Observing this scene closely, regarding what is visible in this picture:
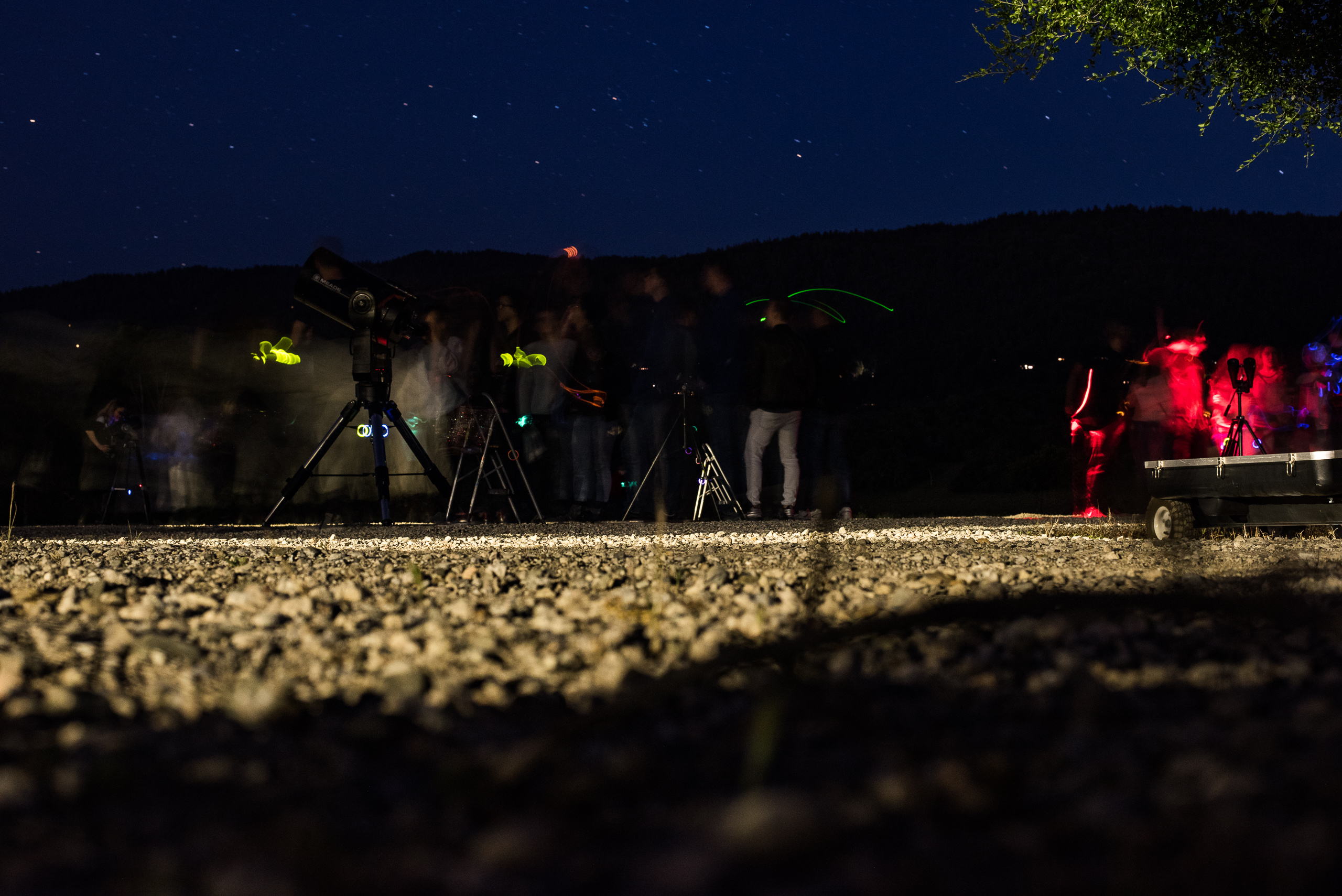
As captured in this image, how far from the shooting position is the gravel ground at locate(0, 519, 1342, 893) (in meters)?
1.20

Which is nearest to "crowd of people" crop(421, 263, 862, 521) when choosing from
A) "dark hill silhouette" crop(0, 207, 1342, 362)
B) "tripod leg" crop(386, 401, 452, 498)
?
"tripod leg" crop(386, 401, 452, 498)

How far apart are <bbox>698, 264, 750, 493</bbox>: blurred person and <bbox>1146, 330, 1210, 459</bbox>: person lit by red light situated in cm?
386

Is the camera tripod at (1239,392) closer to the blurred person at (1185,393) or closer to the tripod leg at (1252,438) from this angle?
the tripod leg at (1252,438)

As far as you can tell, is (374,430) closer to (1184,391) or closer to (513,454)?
(513,454)

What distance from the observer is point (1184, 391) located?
9.29 m

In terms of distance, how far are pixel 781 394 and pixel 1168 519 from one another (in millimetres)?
3400

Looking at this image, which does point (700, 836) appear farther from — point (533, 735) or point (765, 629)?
point (765, 629)

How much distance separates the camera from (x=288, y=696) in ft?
6.48

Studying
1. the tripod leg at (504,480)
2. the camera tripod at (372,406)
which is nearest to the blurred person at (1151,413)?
the tripod leg at (504,480)

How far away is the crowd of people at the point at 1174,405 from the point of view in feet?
30.5

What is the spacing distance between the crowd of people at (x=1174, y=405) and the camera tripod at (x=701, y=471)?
3.36 m

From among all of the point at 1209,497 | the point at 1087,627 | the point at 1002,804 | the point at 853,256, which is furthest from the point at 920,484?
the point at 853,256

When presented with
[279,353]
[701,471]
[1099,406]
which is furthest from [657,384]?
[279,353]

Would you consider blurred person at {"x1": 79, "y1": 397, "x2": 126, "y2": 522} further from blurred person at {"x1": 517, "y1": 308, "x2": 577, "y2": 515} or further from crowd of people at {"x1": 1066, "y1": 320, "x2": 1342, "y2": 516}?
crowd of people at {"x1": 1066, "y1": 320, "x2": 1342, "y2": 516}
